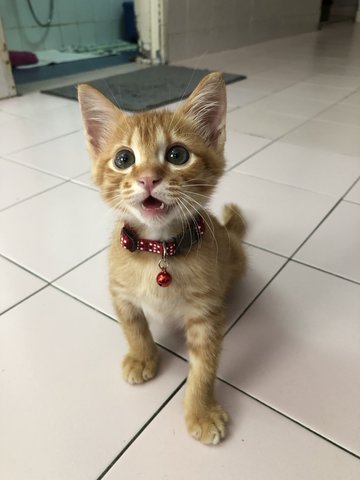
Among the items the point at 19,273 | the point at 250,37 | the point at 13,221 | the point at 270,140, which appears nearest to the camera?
the point at 19,273

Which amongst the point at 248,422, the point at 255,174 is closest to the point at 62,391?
the point at 248,422

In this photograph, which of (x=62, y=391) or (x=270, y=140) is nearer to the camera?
(x=62, y=391)

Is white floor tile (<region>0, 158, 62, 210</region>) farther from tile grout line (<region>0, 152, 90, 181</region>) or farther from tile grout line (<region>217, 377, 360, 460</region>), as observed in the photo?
tile grout line (<region>217, 377, 360, 460</region>)

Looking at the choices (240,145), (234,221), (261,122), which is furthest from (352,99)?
(234,221)

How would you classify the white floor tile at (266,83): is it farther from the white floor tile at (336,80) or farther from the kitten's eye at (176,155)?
the kitten's eye at (176,155)

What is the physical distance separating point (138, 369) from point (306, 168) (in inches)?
45.8

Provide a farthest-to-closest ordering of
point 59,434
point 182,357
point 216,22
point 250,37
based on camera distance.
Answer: point 250,37, point 216,22, point 182,357, point 59,434

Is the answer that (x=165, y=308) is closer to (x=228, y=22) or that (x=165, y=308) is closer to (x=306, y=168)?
(x=306, y=168)

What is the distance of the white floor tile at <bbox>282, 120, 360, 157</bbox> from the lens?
178cm

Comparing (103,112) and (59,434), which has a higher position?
(103,112)

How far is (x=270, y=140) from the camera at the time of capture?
1.87 m

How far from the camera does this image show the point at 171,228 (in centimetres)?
69

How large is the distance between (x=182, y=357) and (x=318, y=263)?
1.60ft

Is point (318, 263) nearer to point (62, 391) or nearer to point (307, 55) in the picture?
point (62, 391)
